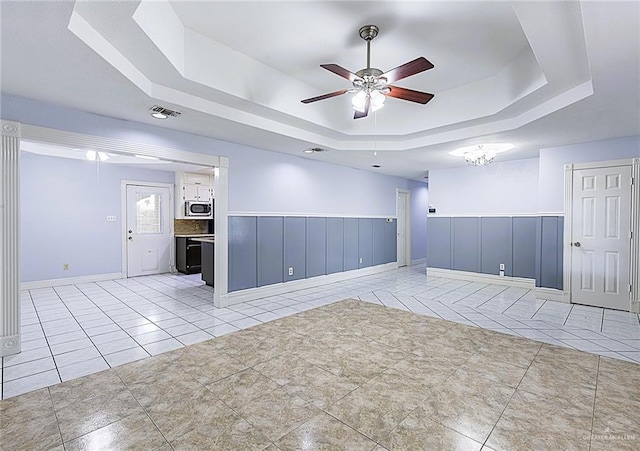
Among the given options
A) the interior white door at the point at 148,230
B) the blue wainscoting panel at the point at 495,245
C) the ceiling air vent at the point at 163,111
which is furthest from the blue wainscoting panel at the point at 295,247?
the blue wainscoting panel at the point at 495,245

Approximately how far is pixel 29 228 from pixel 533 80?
315 inches

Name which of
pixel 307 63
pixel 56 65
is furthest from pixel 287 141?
pixel 56 65

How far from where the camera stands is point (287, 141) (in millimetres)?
4742

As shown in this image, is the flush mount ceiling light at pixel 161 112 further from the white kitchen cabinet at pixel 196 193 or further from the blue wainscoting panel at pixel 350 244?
the white kitchen cabinet at pixel 196 193

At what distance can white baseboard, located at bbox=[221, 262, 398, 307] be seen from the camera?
15.9 feet

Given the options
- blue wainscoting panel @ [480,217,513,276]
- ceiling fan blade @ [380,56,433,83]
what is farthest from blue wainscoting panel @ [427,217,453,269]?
ceiling fan blade @ [380,56,433,83]

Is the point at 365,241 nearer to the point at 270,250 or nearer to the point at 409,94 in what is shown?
the point at 270,250

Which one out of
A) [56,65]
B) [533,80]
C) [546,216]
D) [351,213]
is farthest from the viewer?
[351,213]

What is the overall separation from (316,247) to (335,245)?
0.59m

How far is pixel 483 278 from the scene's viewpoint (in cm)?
661

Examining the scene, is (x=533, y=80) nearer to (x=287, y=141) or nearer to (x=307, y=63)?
(x=307, y=63)

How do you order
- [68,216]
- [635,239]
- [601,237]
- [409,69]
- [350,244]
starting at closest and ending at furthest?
[409,69] < [635,239] < [601,237] < [68,216] < [350,244]

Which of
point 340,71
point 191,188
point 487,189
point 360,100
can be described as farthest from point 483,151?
point 191,188

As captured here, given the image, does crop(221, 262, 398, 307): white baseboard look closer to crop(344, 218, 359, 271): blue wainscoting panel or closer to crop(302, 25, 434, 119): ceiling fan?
crop(344, 218, 359, 271): blue wainscoting panel
